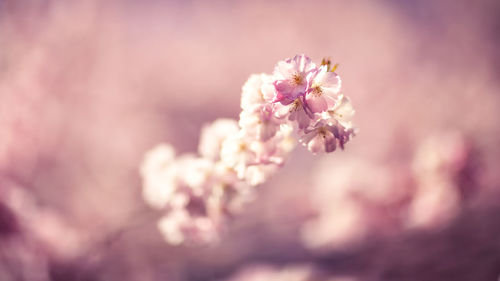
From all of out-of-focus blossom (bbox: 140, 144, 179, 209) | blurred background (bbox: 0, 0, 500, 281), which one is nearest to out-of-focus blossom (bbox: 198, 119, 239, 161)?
out-of-focus blossom (bbox: 140, 144, 179, 209)

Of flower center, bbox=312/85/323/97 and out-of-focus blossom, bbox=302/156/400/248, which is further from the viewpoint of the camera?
out-of-focus blossom, bbox=302/156/400/248

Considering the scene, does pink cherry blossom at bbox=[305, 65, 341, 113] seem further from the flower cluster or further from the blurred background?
the blurred background

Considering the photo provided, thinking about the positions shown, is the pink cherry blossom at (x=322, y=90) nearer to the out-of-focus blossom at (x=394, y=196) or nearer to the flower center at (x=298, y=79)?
the flower center at (x=298, y=79)

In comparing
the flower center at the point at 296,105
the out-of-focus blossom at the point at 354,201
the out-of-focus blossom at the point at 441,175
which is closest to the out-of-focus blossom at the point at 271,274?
the out-of-focus blossom at the point at 354,201

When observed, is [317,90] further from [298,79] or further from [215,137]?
[215,137]

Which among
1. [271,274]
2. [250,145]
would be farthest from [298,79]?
[271,274]
